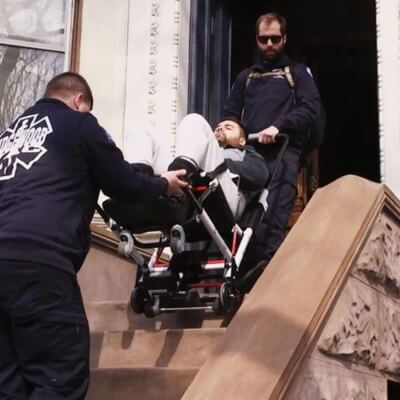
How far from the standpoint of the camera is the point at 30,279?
11.3 feet

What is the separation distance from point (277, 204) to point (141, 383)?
211 cm

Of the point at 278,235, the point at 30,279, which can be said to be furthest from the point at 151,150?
the point at 30,279

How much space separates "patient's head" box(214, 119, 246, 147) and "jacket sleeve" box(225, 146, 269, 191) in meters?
0.36

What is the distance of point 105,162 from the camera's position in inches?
146

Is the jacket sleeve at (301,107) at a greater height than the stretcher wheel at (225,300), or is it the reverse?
the jacket sleeve at (301,107)

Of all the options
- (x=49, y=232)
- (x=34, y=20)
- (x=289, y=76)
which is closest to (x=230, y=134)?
(x=289, y=76)

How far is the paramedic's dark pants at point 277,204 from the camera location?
232 inches

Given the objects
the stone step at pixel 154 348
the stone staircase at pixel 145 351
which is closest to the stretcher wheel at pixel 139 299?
the stone staircase at pixel 145 351

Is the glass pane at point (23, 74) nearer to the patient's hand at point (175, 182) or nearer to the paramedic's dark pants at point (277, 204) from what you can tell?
the paramedic's dark pants at point (277, 204)

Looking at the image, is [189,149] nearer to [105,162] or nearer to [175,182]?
[175,182]

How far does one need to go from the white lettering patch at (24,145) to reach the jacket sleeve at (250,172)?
5.52ft

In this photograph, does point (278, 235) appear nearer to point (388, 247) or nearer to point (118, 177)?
point (388, 247)

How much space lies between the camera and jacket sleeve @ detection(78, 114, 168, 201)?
3.69 meters

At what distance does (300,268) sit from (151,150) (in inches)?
54.9
